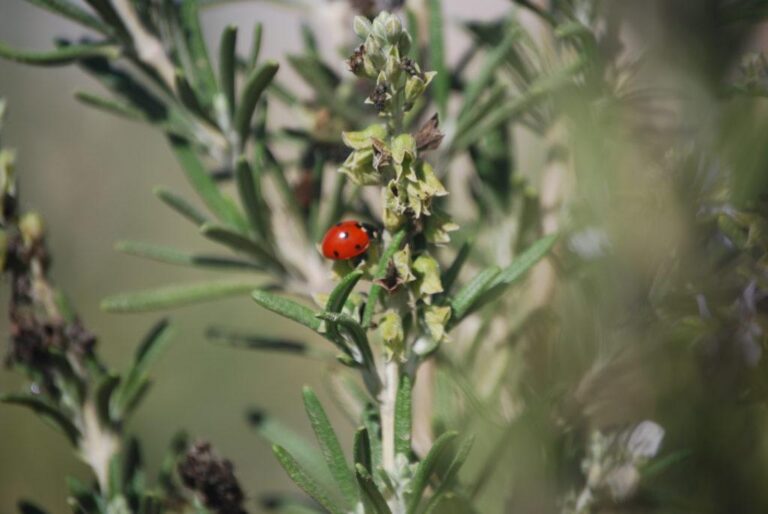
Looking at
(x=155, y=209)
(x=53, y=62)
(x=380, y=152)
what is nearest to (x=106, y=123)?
(x=155, y=209)

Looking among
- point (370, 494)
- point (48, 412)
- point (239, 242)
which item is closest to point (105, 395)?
point (48, 412)

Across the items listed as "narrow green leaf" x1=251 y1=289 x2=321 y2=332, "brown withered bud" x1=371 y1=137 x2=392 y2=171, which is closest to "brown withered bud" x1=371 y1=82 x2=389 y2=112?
"brown withered bud" x1=371 y1=137 x2=392 y2=171

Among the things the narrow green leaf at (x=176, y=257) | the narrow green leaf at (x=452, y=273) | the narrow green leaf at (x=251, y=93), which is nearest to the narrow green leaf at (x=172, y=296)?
the narrow green leaf at (x=176, y=257)

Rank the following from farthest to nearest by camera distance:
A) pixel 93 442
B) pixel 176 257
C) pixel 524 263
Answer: pixel 176 257 → pixel 93 442 → pixel 524 263

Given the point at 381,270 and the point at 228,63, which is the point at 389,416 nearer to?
the point at 381,270

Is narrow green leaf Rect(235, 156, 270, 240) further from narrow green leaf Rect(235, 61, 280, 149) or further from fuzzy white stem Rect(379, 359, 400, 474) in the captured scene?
fuzzy white stem Rect(379, 359, 400, 474)

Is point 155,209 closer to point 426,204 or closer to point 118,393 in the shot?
point 118,393
